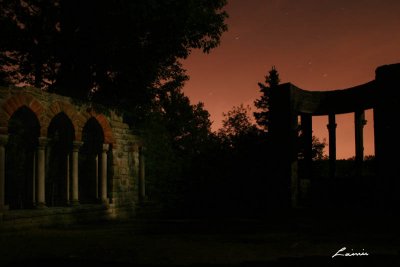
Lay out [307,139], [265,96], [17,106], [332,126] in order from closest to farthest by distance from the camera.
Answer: [17,106] → [307,139] → [332,126] → [265,96]

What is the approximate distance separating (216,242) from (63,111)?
21.6 feet

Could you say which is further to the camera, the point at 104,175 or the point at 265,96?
the point at 265,96

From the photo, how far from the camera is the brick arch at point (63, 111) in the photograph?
502 inches

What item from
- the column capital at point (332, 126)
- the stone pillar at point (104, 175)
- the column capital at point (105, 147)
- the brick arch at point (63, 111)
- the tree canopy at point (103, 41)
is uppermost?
the tree canopy at point (103, 41)

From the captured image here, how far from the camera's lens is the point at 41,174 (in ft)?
41.5

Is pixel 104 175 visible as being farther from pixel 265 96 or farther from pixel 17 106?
pixel 265 96

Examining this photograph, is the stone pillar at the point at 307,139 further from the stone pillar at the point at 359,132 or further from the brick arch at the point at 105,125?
the brick arch at the point at 105,125

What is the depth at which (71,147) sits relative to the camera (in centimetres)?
1390

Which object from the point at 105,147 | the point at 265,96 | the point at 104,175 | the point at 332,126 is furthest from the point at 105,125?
the point at 265,96

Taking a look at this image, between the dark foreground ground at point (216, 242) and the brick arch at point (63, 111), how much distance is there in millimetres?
2751

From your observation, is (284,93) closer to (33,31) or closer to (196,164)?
(196,164)

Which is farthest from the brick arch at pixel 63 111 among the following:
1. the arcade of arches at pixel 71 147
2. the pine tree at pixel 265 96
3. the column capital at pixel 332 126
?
the pine tree at pixel 265 96

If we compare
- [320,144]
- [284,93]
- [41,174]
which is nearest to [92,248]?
[41,174]

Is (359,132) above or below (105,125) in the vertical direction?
below
